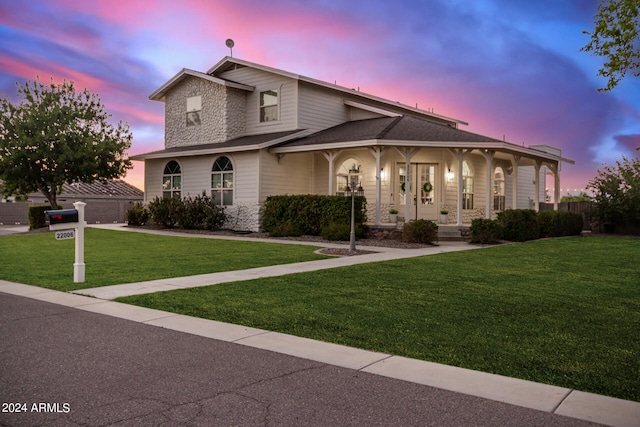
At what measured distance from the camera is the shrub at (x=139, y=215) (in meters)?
26.9

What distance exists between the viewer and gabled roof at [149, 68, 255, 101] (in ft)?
80.7

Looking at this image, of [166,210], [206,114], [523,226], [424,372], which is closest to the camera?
[424,372]

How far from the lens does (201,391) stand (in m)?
3.98

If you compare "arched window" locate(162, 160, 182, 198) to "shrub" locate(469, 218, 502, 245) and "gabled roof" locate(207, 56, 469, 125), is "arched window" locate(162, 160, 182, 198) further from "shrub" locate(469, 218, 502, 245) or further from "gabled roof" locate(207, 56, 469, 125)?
"shrub" locate(469, 218, 502, 245)

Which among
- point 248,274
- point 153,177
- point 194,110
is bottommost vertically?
point 248,274

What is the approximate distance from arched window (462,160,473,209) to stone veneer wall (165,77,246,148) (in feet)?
35.1

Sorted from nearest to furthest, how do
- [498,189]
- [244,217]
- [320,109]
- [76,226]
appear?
[76,226] → [244,217] → [320,109] → [498,189]

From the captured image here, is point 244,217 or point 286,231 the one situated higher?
point 244,217

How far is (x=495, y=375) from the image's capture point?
4.40 metres

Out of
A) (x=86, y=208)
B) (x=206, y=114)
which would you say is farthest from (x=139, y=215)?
(x=86, y=208)

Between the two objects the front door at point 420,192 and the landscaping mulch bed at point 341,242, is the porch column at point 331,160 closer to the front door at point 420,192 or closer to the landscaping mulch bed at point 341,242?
the landscaping mulch bed at point 341,242

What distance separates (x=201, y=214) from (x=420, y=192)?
31.9 ft

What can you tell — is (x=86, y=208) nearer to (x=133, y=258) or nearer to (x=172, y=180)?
(x=172, y=180)

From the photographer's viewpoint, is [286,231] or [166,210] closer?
[286,231]
